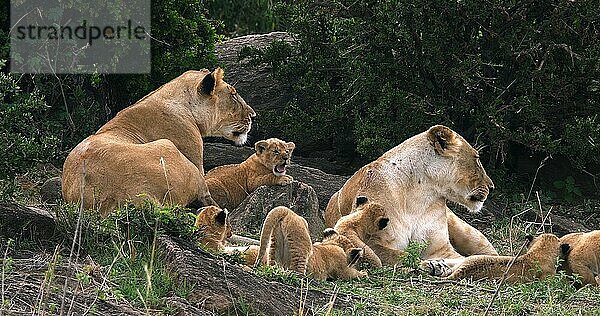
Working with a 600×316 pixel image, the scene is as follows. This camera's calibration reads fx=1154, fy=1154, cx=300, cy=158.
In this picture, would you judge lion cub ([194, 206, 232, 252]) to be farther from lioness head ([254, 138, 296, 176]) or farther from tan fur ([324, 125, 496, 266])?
lioness head ([254, 138, 296, 176])

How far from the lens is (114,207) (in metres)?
8.31

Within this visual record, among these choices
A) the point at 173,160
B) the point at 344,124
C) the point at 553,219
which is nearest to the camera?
the point at 173,160

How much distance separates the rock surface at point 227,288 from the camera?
19.3 feet

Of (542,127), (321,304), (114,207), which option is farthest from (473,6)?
(321,304)

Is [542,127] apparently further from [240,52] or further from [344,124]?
[240,52]

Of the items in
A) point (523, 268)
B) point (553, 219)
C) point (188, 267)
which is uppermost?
point (188, 267)

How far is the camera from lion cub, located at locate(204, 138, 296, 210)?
10.8m

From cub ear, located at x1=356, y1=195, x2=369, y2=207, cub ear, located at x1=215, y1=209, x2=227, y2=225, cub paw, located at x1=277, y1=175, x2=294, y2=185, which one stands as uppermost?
cub ear, located at x1=215, y1=209, x2=227, y2=225

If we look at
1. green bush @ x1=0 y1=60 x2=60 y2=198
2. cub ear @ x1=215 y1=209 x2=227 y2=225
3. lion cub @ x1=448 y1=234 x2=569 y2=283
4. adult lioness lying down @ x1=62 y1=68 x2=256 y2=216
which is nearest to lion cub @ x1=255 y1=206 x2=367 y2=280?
cub ear @ x1=215 y1=209 x2=227 y2=225

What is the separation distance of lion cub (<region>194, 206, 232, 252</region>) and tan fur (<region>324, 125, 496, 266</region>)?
4.61 feet

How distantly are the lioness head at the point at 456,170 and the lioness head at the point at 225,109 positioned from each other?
227 cm

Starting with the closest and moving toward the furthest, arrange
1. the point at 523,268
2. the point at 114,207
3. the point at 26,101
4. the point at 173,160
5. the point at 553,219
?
the point at 523,268, the point at 114,207, the point at 173,160, the point at 26,101, the point at 553,219

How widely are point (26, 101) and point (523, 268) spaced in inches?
192

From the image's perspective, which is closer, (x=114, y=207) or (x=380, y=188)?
(x=114, y=207)
